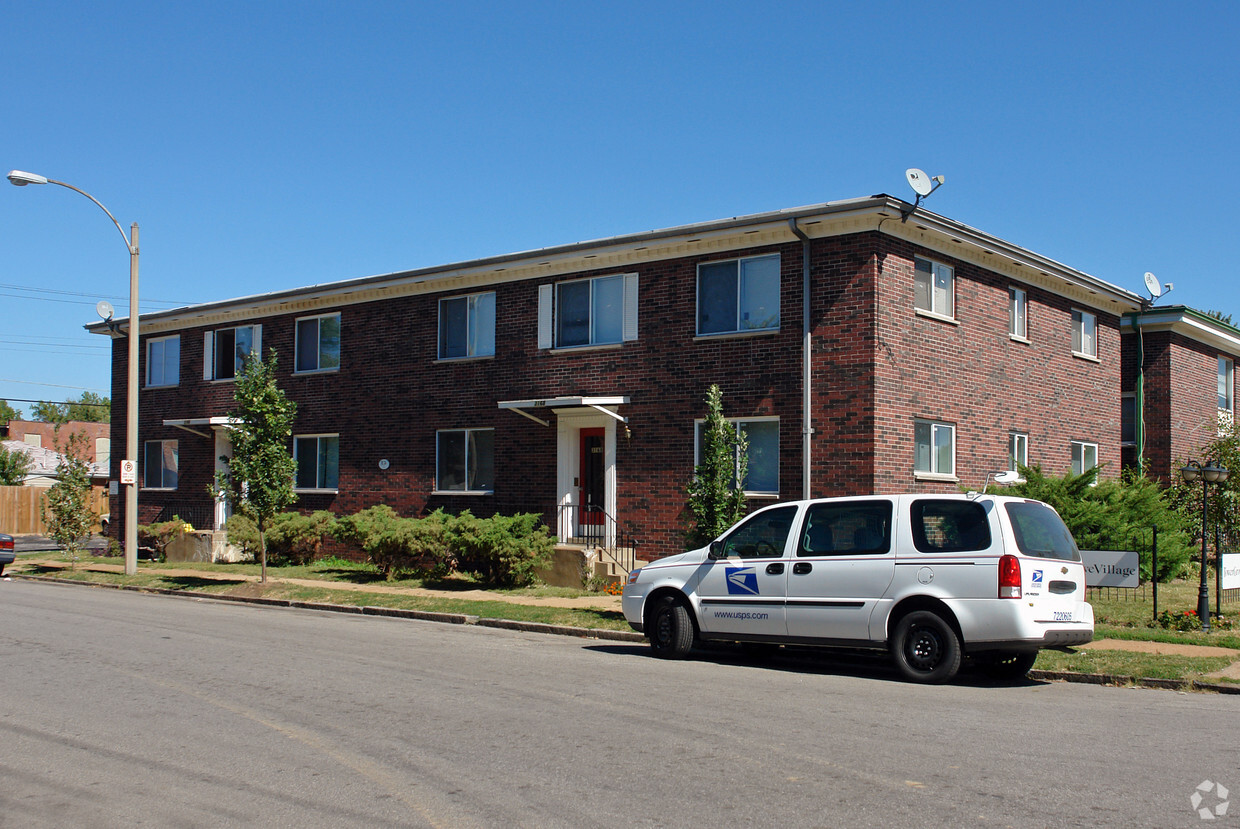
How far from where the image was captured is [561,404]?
19672 millimetres

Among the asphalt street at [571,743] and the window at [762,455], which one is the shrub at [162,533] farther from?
the window at [762,455]

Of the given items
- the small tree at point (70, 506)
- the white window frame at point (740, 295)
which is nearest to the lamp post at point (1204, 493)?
the white window frame at point (740, 295)

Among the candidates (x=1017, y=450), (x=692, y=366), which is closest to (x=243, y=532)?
(x=692, y=366)

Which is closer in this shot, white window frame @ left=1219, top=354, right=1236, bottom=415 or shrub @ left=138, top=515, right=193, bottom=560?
shrub @ left=138, top=515, right=193, bottom=560

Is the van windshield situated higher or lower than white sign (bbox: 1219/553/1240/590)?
higher

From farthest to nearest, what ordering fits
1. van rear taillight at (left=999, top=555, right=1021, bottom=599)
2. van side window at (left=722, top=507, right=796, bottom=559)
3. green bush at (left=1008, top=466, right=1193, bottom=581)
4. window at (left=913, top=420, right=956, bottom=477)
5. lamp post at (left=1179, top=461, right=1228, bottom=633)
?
window at (left=913, top=420, right=956, bottom=477) < green bush at (left=1008, top=466, right=1193, bottom=581) < lamp post at (left=1179, top=461, right=1228, bottom=633) < van side window at (left=722, top=507, right=796, bottom=559) < van rear taillight at (left=999, top=555, right=1021, bottom=599)

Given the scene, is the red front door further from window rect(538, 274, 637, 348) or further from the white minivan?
the white minivan

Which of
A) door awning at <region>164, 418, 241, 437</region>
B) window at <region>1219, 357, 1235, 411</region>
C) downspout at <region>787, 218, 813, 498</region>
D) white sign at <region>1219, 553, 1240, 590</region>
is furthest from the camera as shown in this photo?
window at <region>1219, 357, 1235, 411</region>

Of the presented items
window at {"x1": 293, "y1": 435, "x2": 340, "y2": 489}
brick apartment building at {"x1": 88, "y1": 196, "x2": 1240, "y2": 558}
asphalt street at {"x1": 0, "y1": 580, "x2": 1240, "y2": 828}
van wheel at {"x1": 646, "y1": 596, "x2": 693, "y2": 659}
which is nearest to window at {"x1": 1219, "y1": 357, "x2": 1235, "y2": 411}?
brick apartment building at {"x1": 88, "y1": 196, "x2": 1240, "y2": 558}

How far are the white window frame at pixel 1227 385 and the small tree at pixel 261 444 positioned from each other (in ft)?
75.6

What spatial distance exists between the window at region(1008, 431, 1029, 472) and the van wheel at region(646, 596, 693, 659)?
1044cm

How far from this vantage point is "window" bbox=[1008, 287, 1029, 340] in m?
20.6

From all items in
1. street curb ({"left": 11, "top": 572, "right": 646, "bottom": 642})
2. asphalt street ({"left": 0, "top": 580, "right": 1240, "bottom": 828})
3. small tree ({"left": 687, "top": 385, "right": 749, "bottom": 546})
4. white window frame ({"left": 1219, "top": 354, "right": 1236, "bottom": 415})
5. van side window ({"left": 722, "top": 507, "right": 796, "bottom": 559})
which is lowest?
street curb ({"left": 11, "top": 572, "right": 646, "bottom": 642})

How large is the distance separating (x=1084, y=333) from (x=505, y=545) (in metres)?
13.5
